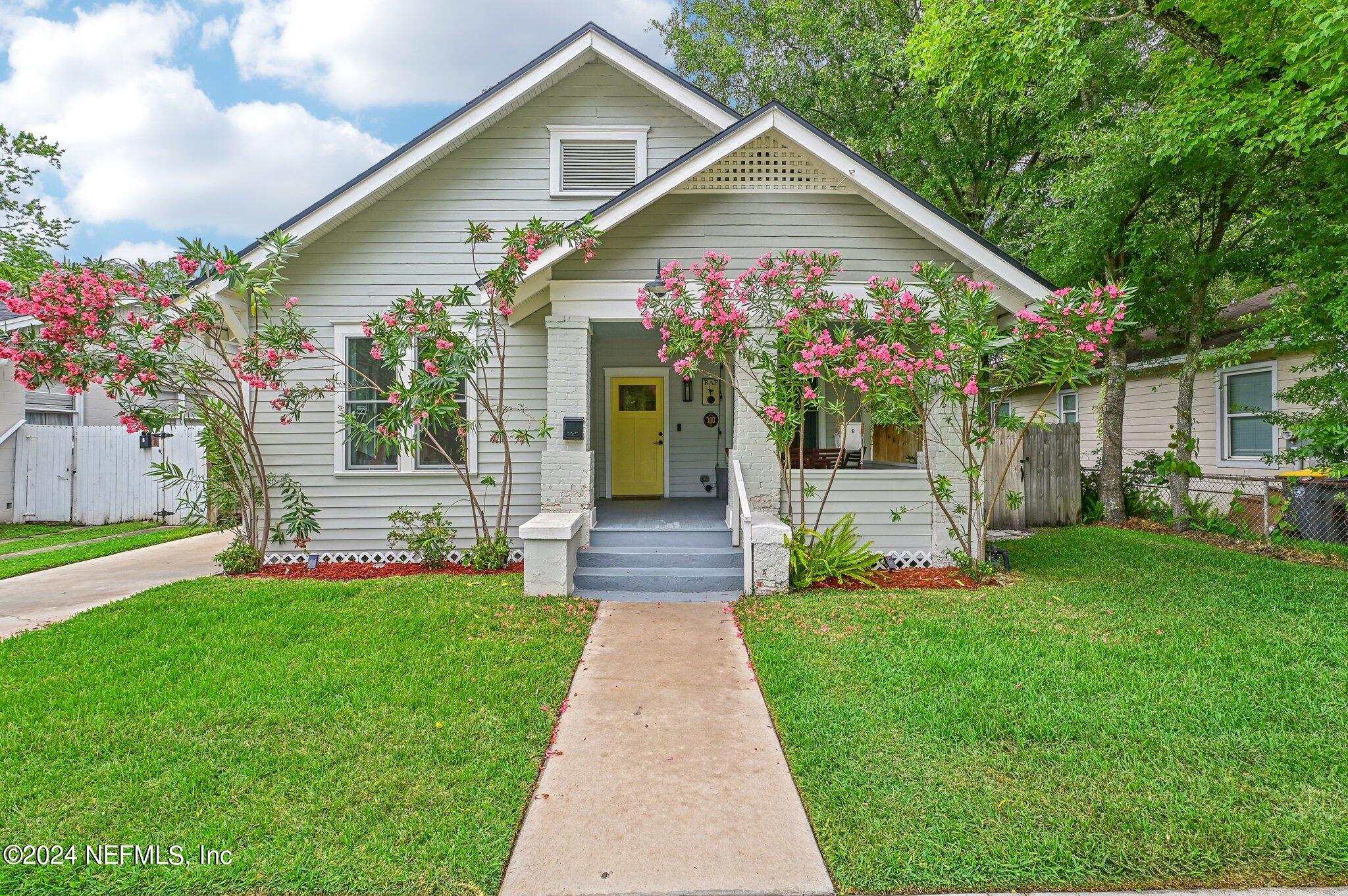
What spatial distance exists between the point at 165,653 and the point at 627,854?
4.03 metres

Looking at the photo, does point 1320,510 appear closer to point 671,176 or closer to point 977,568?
point 977,568

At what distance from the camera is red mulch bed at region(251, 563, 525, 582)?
6953 millimetres

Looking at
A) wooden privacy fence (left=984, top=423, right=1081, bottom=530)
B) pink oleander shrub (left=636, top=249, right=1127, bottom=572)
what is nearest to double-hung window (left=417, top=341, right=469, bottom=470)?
pink oleander shrub (left=636, top=249, right=1127, bottom=572)

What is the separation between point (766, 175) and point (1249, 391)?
32.7ft

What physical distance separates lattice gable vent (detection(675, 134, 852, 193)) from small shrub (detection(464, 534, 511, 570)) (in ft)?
15.1

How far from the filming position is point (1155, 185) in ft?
30.3

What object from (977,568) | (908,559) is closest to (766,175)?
(908,559)

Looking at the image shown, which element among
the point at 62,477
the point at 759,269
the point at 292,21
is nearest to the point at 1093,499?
the point at 759,269

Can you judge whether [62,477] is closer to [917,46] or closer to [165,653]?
[165,653]

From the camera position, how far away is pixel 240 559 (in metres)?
7.07

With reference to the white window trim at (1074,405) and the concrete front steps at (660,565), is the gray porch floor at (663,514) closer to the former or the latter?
the concrete front steps at (660,565)

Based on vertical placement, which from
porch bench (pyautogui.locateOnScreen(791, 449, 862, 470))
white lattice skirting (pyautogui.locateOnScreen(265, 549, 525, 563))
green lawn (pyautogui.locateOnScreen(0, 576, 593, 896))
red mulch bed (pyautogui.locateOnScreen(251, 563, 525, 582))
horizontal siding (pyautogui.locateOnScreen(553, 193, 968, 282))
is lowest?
green lawn (pyautogui.locateOnScreen(0, 576, 593, 896))

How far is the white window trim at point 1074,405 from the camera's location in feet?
49.8

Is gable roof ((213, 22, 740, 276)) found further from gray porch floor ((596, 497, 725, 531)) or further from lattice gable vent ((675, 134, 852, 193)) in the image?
gray porch floor ((596, 497, 725, 531))
